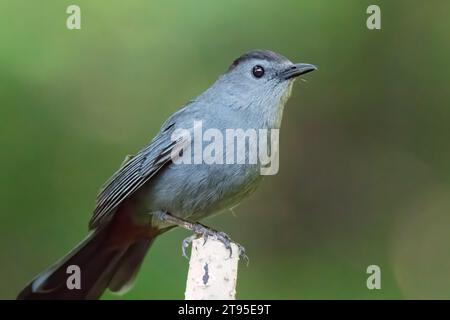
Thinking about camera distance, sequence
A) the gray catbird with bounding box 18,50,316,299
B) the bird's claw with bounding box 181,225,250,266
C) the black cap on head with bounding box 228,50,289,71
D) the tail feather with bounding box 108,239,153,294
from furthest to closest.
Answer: the tail feather with bounding box 108,239,153,294 → the black cap on head with bounding box 228,50,289,71 → the gray catbird with bounding box 18,50,316,299 → the bird's claw with bounding box 181,225,250,266

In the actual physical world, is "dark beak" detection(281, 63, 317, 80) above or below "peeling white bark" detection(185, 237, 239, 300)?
above

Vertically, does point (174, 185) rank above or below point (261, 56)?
below

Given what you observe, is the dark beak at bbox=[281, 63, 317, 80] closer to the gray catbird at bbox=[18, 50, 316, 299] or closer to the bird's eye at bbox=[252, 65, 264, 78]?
the gray catbird at bbox=[18, 50, 316, 299]

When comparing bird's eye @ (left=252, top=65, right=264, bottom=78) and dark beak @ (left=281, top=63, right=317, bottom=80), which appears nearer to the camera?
dark beak @ (left=281, top=63, right=317, bottom=80)

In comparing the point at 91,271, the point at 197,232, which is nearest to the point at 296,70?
the point at 197,232

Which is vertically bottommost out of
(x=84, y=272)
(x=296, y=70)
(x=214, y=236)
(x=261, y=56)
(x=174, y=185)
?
(x=84, y=272)

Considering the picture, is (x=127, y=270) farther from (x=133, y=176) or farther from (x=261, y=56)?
(x=261, y=56)

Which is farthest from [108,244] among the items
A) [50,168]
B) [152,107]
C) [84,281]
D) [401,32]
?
[401,32]

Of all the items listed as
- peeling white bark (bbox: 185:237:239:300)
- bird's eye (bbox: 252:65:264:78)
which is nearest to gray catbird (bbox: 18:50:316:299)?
bird's eye (bbox: 252:65:264:78)

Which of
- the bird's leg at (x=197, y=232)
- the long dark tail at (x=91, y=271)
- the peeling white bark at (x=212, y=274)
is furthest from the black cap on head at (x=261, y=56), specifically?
the peeling white bark at (x=212, y=274)
